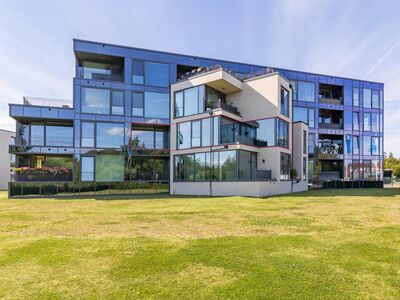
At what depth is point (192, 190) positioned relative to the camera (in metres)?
22.7

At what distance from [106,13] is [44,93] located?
630 inches

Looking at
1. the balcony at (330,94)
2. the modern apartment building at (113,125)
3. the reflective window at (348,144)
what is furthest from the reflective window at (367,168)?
the balcony at (330,94)

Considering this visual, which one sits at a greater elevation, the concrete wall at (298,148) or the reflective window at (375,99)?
the reflective window at (375,99)

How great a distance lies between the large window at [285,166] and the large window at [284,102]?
4016 mm

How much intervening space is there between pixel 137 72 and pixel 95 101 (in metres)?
5.69

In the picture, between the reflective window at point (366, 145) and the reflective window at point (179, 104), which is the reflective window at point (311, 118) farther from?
the reflective window at point (179, 104)

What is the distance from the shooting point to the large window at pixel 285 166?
23062 mm

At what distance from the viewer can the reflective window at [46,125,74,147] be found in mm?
Result: 26375

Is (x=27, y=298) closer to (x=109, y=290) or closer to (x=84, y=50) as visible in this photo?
(x=109, y=290)

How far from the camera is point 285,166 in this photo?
23719 mm

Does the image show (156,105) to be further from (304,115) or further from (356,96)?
(356,96)

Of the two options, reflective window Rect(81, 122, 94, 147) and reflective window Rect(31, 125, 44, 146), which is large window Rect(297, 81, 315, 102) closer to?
reflective window Rect(81, 122, 94, 147)

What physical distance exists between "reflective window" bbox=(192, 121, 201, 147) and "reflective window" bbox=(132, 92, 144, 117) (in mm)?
8216

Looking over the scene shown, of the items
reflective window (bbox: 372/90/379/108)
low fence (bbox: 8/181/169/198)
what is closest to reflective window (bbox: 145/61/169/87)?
low fence (bbox: 8/181/169/198)
